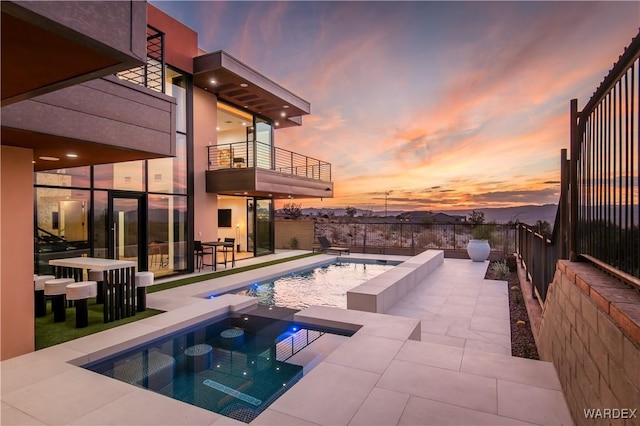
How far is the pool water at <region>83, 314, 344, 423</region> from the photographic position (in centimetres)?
346

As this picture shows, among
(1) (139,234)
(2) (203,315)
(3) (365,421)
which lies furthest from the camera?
(1) (139,234)

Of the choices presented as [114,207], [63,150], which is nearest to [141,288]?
[63,150]

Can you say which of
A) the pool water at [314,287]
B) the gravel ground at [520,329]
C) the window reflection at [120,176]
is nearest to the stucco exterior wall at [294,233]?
the pool water at [314,287]

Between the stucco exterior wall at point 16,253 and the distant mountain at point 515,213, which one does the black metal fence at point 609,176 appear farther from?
the distant mountain at point 515,213

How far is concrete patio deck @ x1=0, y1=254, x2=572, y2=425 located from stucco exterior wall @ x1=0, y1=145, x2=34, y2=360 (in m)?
0.29

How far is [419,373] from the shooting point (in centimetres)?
341

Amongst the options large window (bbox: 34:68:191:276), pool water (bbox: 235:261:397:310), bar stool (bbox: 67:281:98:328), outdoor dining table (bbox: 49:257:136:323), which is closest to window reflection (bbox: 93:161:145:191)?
large window (bbox: 34:68:191:276)

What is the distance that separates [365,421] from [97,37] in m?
3.08

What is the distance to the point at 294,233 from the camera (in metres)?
17.4

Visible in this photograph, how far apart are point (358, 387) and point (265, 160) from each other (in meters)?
11.6

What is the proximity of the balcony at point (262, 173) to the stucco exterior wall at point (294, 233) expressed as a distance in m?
2.21

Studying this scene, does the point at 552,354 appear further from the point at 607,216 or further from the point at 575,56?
the point at 575,56

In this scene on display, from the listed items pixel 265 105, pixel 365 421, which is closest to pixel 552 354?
pixel 365 421

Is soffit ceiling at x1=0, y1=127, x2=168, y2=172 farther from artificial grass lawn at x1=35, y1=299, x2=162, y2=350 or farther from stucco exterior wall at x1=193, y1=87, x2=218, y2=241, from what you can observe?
stucco exterior wall at x1=193, y1=87, x2=218, y2=241
